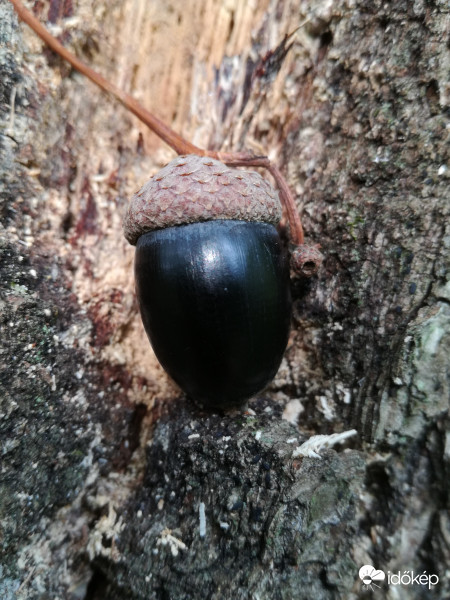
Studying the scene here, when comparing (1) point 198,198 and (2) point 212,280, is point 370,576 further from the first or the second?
(1) point 198,198

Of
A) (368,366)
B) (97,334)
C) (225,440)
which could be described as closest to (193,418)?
(225,440)

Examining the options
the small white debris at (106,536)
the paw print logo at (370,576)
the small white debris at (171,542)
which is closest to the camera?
the paw print logo at (370,576)

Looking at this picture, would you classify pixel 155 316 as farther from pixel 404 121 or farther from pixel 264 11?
pixel 264 11

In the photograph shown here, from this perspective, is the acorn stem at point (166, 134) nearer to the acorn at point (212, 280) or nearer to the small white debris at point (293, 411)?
the acorn at point (212, 280)

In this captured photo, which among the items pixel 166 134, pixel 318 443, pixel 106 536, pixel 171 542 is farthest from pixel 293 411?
pixel 166 134

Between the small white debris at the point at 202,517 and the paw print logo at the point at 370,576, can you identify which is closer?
the paw print logo at the point at 370,576

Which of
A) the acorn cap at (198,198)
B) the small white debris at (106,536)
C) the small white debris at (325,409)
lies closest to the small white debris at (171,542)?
the small white debris at (106,536)
